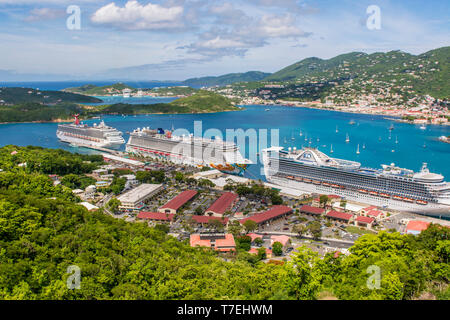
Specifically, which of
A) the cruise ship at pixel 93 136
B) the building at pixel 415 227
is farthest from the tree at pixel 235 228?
the cruise ship at pixel 93 136

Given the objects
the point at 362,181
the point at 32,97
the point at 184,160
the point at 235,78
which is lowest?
the point at 362,181

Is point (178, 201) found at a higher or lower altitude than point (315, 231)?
higher

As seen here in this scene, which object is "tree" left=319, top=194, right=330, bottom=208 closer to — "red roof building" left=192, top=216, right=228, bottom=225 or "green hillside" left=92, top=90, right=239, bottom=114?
"red roof building" left=192, top=216, right=228, bottom=225

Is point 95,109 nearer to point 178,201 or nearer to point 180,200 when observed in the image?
point 180,200

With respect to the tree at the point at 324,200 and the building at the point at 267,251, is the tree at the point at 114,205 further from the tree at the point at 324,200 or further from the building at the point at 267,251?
the tree at the point at 324,200

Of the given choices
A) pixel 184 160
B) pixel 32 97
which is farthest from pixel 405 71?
pixel 32 97

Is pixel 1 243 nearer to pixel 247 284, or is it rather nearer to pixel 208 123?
pixel 247 284
